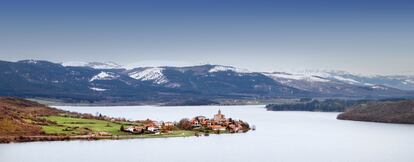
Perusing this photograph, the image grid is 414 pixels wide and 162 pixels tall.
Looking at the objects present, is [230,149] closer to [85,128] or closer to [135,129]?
[135,129]

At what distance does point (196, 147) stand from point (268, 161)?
50.1 ft

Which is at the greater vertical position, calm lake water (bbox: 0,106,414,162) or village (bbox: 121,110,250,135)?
village (bbox: 121,110,250,135)

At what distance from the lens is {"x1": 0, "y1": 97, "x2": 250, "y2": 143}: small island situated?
90.0 meters

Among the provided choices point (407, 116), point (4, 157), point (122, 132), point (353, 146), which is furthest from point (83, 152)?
point (407, 116)

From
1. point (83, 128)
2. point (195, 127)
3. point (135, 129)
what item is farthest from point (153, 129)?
point (195, 127)

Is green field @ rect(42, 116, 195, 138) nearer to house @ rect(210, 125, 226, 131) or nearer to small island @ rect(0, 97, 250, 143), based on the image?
small island @ rect(0, 97, 250, 143)

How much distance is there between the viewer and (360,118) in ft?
523

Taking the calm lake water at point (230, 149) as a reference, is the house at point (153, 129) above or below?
above

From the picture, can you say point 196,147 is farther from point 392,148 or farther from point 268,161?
point 392,148

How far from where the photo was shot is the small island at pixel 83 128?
90000 mm

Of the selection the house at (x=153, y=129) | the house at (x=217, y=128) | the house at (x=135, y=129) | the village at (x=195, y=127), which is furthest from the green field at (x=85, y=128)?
the house at (x=217, y=128)

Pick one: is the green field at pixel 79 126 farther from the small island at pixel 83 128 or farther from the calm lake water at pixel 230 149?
the calm lake water at pixel 230 149

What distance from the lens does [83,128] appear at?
321 ft

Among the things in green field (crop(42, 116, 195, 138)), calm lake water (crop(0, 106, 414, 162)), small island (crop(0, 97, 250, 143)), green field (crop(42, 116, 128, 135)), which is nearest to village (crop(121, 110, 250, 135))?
small island (crop(0, 97, 250, 143))
